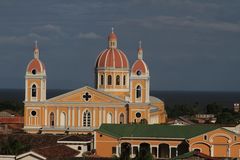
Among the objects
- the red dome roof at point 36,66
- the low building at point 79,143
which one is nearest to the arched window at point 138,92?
the red dome roof at point 36,66

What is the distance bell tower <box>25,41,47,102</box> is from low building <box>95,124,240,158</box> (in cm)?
1368

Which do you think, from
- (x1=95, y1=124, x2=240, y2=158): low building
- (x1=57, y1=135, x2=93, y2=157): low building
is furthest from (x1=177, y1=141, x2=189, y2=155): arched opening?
(x1=57, y1=135, x2=93, y2=157): low building

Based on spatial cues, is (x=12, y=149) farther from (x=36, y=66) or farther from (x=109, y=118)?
(x=36, y=66)

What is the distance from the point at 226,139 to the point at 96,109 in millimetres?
17676

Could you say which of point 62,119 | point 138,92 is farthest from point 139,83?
point 62,119

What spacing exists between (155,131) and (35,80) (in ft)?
58.9

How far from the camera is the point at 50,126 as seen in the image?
77000 millimetres

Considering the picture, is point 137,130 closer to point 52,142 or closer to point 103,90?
point 52,142

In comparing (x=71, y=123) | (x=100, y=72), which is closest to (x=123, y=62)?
(x=100, y=72)

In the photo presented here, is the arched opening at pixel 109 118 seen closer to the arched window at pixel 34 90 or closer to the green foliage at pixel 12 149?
the arched window at pixel 34 90

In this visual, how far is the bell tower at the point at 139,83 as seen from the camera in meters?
76.5

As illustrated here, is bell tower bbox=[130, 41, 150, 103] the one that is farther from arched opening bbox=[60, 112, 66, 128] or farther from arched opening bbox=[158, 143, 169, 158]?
arched opening bbox=[158, 143, 169, 158]

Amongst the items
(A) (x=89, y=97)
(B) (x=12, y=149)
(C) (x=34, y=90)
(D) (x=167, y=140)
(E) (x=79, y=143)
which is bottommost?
(B) (x=12, y=149)

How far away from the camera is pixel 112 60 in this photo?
7981 centimetres
